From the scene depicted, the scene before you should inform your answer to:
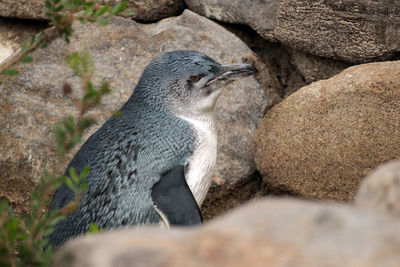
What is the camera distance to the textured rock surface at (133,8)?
134 inches

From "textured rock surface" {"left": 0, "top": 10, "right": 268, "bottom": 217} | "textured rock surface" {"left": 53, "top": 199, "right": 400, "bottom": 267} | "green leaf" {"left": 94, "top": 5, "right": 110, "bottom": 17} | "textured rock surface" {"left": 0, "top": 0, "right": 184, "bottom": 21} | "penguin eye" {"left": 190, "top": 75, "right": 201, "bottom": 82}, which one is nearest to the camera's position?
"textured rock surface" {"left": 53, "top": 199, "right": 400, "bottom": 267}

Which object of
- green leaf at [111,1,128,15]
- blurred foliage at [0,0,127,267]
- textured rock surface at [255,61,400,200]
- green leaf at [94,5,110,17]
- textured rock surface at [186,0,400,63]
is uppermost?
green leaf at [94,5,110,17]

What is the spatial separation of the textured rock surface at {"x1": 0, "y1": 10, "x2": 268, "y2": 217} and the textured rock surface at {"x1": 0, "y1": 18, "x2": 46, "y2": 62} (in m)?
0.24

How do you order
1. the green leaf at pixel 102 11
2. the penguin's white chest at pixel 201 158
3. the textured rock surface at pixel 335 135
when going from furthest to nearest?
the textured rock surface at pixel 335 135 → the penguin's white chest at pixel 201 158 → the green leaf at pixel 102 11

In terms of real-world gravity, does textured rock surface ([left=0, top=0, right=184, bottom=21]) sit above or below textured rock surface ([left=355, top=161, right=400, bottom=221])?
below

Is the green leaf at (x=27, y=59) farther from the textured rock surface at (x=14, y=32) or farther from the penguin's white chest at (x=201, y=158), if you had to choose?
the textured rock surface at (x=14, y=32)

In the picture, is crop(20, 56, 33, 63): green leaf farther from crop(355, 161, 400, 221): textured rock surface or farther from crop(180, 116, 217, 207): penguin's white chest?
crop(180, 116, 217, 207): penguin's white chest

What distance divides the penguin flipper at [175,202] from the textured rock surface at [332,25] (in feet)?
3.60

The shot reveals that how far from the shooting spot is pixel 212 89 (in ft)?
8.83

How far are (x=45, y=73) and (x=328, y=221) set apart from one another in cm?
251

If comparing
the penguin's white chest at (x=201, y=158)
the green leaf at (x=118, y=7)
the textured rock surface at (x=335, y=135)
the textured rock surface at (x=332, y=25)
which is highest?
the green leaf at (x=118, y=7)

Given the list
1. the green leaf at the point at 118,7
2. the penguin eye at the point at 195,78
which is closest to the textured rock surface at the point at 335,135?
the penguin eye at the point at 195,78

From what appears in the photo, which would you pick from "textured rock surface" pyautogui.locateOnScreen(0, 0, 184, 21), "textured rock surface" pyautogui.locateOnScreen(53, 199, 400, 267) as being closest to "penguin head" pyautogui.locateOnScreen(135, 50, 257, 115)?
"textured rock surface" pyautogui.locateOnScreen(0, 0, 184, 21)

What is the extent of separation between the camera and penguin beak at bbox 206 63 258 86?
2.69 meters
